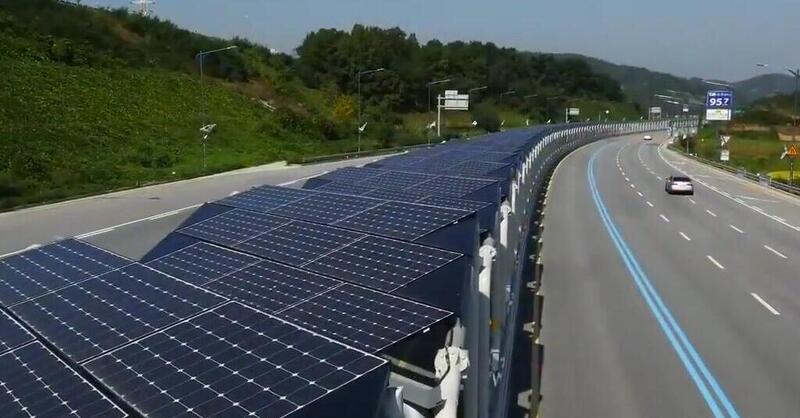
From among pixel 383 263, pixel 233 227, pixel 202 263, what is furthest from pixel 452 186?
pixel 202 263

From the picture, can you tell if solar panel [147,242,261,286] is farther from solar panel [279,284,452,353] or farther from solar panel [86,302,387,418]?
solar panel [86,302,387,418]

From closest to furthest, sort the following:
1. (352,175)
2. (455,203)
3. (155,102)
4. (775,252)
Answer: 1. (455,203)
2. (352,175)
3. (775,252)
4. (155,102)

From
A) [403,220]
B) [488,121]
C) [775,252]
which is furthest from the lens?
[488,121]

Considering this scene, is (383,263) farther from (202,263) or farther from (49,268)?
(49,268)

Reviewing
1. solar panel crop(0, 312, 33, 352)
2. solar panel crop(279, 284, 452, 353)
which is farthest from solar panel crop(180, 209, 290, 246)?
solar panel crop(0, 312, 33, 352)

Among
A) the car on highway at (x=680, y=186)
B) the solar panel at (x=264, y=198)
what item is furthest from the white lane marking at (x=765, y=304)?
the car on highway at (x=680, y=186)
